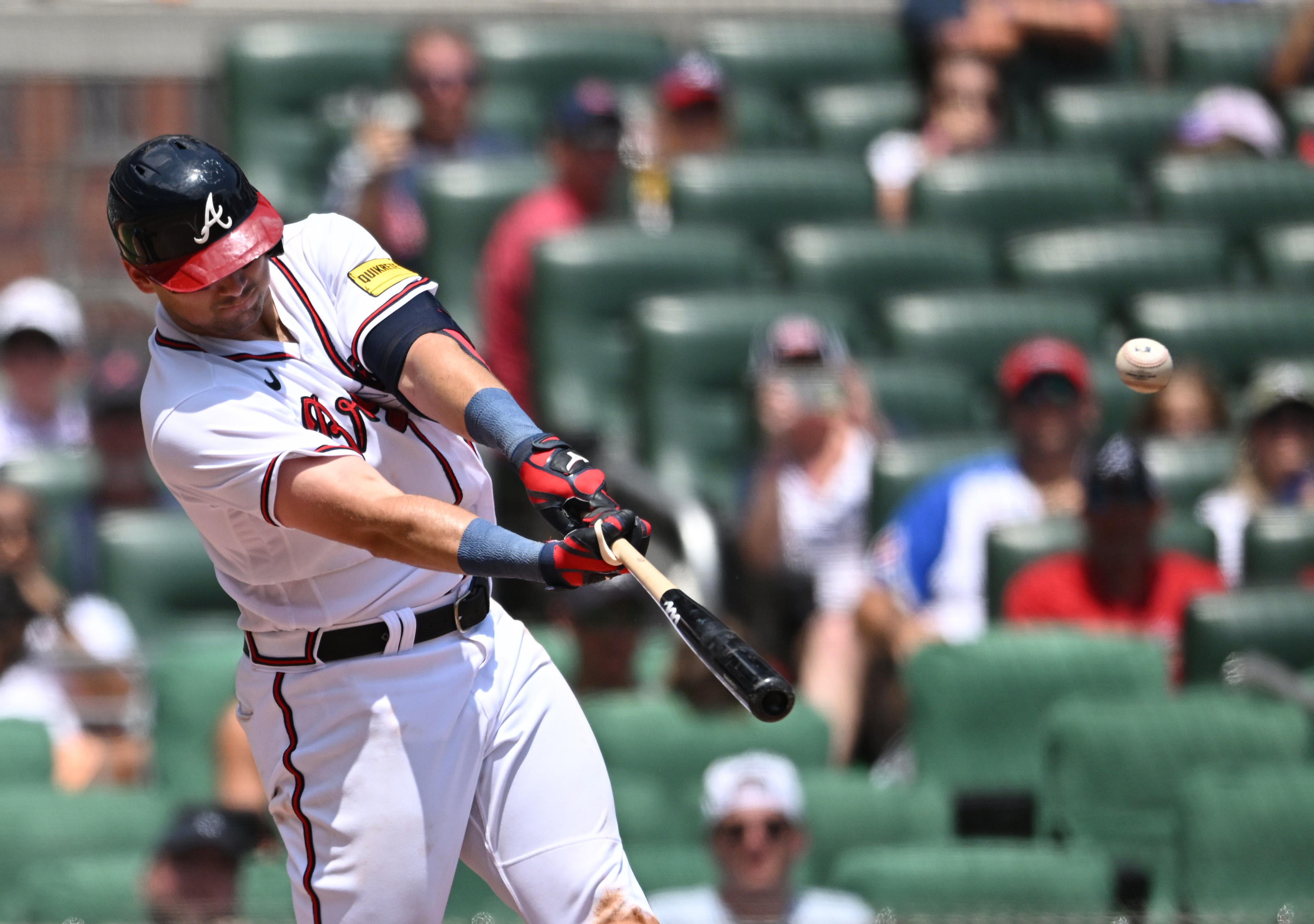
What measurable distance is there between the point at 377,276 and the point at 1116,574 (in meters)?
2.83

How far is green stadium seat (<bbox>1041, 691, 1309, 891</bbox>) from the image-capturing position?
14.2ft

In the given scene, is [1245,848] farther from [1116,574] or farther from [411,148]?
[411,148]

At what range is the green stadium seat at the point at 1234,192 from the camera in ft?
22.2

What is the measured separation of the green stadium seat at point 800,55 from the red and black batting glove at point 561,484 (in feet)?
16.3

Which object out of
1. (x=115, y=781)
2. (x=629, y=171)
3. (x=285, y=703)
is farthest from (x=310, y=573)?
(x=629, y=171)

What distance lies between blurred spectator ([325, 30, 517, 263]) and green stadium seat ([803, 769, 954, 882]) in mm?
2566

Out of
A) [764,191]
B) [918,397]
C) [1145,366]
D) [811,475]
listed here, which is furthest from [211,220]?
[764,191]

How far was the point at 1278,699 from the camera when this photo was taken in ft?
14.9

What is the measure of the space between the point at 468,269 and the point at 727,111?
4.49ft

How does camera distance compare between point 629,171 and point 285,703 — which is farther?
point 629,171

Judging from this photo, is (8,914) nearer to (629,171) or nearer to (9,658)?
(9,658)

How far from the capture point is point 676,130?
21.2ft

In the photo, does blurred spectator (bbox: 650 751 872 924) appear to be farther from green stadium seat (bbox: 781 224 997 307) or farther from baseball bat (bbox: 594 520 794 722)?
green stadium seat (bbox: 781 224 997 307)

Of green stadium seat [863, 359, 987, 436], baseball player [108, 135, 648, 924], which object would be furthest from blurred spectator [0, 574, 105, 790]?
green stadium seat [863, 359, 987, 436]
